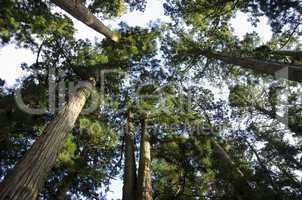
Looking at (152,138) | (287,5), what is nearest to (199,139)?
(152,138)

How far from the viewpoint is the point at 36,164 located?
17.5 ft

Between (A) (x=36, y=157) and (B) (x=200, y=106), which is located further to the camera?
(B) (x=200, y=106)

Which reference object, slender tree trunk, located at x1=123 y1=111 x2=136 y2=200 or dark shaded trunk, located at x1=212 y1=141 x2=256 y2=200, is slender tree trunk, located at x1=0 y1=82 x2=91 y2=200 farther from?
dark shaded trunk, located at x1=212 y1=141 x2=256 y2=200

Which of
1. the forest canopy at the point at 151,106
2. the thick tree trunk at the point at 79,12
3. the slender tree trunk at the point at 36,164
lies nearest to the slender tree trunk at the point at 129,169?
the forest canopy at the point at 151,106

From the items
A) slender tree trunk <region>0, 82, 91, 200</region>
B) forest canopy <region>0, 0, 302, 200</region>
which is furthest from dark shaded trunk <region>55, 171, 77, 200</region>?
slender tree trunk <region>0, 82, 91, 200</region>

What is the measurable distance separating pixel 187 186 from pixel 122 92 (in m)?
4.17

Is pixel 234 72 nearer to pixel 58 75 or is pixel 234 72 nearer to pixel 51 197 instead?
pixel 58 75

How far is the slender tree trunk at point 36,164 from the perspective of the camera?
465 cm

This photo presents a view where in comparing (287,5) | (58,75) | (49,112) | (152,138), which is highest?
(287,5)

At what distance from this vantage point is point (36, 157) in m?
5.51

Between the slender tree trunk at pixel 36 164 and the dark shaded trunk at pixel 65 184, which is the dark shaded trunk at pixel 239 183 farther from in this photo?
the dark shaded trunk at pixel 65 184

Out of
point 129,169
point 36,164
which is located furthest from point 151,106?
point 36,164

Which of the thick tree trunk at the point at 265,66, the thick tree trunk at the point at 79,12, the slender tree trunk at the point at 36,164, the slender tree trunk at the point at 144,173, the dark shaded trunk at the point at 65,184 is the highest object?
the thick tree trunk at the point at 79,12

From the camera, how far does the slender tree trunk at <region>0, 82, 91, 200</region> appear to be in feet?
15.3
